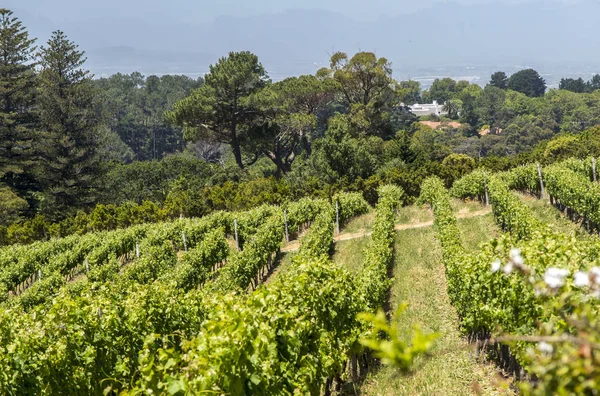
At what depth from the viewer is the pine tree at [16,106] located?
48.7m

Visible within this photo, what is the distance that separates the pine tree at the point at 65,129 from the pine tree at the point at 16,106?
168 cm

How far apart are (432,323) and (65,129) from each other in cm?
4519

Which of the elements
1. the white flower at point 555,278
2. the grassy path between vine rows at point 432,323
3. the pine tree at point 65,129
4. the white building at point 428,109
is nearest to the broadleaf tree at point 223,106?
the pine tree at point 65,129

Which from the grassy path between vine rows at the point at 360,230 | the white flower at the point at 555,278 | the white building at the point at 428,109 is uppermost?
the white flower at the point at 555,278

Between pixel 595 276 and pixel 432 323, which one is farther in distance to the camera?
pixel 432 323

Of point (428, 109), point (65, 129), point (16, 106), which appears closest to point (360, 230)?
point (65, 129)

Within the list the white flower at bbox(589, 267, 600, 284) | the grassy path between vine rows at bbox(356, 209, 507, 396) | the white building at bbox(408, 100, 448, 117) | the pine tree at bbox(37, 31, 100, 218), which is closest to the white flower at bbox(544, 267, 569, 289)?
the white flower at bbox(589, 267, 600, 284)

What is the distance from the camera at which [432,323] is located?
1262 centimetres

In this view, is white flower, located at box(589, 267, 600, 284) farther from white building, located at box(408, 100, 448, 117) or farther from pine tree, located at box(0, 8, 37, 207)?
white building, located at box(408, 100, 448, 117)

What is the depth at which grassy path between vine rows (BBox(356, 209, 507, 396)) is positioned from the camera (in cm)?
870

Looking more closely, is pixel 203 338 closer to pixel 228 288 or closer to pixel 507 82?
pixel 228 288

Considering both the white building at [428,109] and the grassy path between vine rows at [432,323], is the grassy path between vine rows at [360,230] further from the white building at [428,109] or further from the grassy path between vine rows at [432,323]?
the white building at [428,109]

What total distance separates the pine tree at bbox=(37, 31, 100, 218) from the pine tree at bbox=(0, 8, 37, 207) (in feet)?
5.50

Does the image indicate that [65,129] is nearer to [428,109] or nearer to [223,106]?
[223,106]
